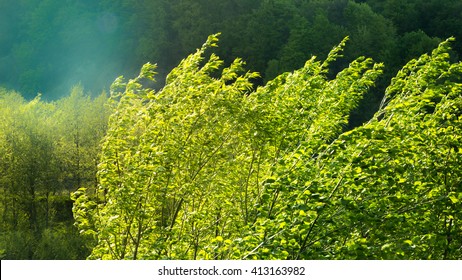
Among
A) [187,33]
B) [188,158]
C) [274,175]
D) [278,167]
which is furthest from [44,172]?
[187,33]

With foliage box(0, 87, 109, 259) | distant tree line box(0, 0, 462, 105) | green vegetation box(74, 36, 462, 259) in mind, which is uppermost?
distant tree line box(0, 0, 462, 105)

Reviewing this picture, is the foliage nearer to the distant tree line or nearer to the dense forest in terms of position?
the dense forest

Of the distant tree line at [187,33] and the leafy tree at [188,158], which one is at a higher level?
the distant tree line at [187,33]

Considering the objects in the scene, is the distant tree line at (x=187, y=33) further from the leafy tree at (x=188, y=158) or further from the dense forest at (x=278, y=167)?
the leafy tree at (x=188, y=158)

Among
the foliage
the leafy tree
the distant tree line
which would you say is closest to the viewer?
the leafy tree

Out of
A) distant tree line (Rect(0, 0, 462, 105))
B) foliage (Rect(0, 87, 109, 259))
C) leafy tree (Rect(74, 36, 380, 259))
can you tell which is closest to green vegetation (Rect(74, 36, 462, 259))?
leafy tree (Rect(74, 36, 380, 259))

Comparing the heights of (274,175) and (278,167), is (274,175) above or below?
below

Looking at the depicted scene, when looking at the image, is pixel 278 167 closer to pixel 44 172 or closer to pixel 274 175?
pixel 274 175

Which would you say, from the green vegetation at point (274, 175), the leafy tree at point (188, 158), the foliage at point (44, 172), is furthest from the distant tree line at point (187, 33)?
the green vegetation at point (274, 175)

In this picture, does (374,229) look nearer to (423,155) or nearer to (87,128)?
(423,155)

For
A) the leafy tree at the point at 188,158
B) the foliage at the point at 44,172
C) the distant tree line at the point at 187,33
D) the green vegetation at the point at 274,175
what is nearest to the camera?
the green vegetation at the point at 274,175

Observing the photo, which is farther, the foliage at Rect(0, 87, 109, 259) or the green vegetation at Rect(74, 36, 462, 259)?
the foliage at Rect(0, 87, 109, 259)

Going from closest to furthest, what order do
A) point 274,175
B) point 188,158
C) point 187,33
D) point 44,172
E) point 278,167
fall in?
point 274,175 < point 278,167 < point 188,158 < point 44,172 < point 187,33

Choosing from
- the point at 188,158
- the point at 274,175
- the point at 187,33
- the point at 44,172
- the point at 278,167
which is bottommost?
the point at 274,175
